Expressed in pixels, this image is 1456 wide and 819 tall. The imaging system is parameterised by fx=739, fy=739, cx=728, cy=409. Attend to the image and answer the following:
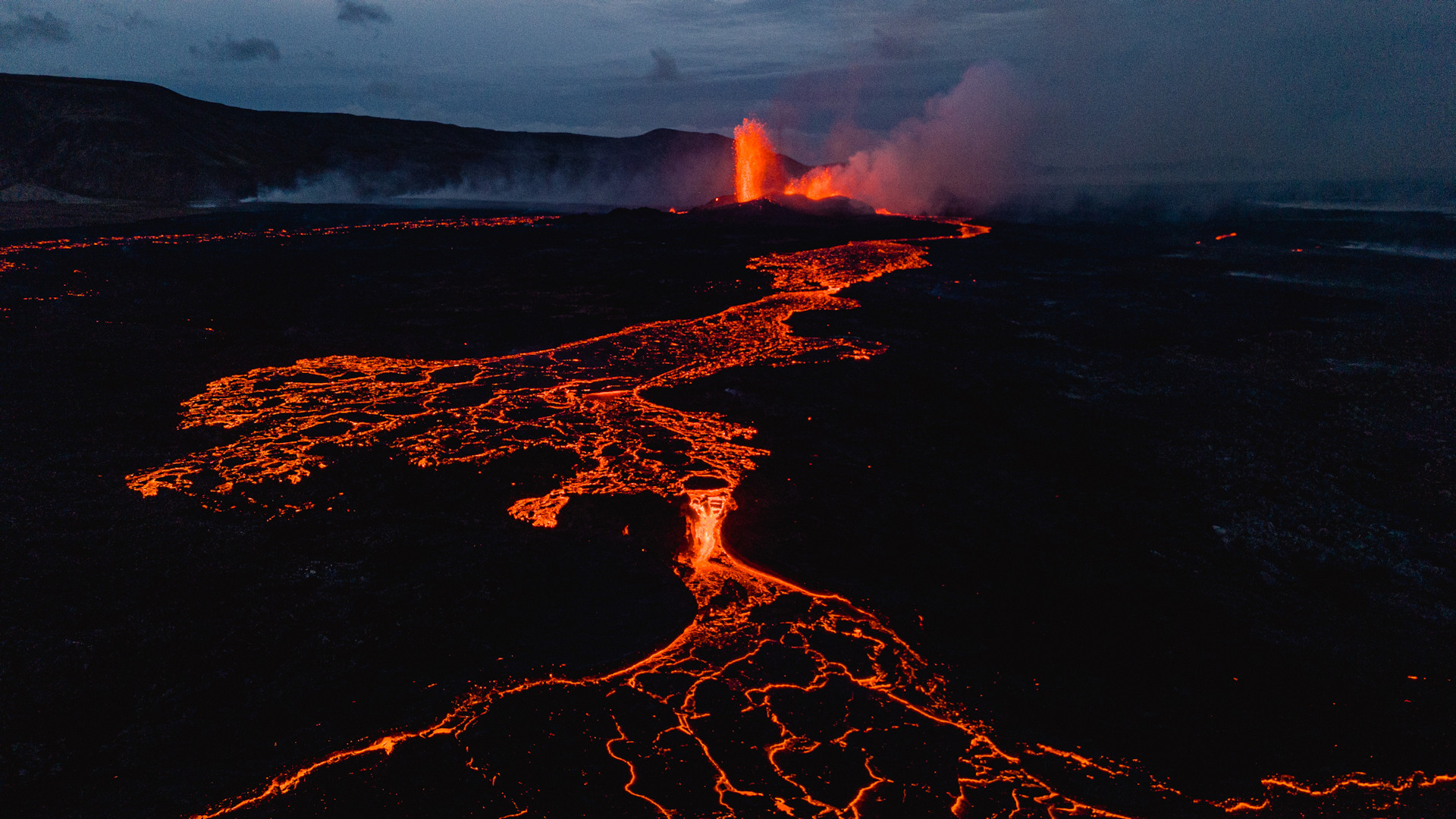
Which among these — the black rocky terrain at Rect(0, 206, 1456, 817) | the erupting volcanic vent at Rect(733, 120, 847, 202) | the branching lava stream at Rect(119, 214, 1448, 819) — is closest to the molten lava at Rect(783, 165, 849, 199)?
the erupting volcanic vent at Rect(733, 120, 847, 202)

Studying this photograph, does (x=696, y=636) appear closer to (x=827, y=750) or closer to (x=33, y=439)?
(x=827, y=750)

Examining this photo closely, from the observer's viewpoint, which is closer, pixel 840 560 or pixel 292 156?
pixel 840 560

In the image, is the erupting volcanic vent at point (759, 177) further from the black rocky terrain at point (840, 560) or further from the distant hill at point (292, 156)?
the black rocky terrain at point (840, 560)

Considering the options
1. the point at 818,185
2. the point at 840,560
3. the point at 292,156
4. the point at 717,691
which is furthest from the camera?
the point at 292,156

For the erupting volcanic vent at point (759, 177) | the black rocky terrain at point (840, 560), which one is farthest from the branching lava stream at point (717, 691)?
the erupting volcanic vent at point (759, 177)

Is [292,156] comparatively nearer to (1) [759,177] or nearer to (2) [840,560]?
(1) [759,177]

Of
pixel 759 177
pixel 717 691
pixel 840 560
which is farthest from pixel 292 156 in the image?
pixel 717 691

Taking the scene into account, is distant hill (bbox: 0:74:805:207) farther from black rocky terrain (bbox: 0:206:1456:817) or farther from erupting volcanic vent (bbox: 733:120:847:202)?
black rocky terrain (bbox: 0:206:1456:817)
